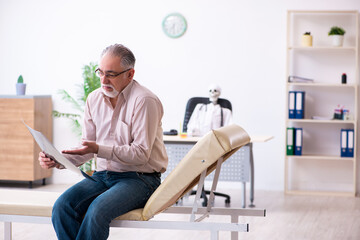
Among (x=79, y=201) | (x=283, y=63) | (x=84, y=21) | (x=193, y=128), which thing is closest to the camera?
(x=79, y=201)

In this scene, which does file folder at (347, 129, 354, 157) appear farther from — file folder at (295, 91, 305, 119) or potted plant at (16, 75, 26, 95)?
potted plant at (16, 75, 26, 95)

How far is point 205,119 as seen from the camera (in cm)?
545

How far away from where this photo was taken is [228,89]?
6.46 meters

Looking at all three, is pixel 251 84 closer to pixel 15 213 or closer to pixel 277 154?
pixel 277 154

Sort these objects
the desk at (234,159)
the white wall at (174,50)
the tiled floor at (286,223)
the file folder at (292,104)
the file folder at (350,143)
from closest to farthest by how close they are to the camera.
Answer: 1. the tiled floor at (286,223)
2. the desk at (234,159)
3. the file folder at (350,143)
4. the file folder at (292,104)
5. the white wall at (174,50)

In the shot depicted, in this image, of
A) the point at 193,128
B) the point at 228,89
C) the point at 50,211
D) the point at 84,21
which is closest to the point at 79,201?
the point at 50,211

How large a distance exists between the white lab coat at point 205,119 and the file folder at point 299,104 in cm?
105

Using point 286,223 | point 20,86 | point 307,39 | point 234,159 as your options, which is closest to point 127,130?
point 286,223

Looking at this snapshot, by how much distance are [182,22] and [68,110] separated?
1.70 m

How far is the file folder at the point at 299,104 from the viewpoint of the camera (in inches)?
239

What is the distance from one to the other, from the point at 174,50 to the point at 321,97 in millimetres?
1730

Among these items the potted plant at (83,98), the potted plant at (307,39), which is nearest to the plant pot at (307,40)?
the potted plant at (307,39)

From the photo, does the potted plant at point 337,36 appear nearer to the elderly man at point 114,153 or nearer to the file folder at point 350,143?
the file folder at point 350,143

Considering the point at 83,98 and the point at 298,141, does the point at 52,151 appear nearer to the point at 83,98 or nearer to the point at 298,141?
the point at 83,98
